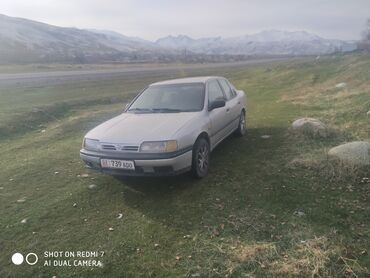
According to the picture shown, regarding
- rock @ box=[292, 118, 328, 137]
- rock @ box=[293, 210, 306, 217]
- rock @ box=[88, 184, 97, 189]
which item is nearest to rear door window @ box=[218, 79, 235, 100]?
rock @ box=[292, 118, 328, 137]

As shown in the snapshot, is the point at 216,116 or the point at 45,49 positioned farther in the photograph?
the point at 45,49

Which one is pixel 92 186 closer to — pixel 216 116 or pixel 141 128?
pixel 141 128

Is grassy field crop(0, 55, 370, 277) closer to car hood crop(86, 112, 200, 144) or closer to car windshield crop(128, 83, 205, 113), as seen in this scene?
car hood crop(86, 112, 200, 144)

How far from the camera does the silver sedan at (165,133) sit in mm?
5117

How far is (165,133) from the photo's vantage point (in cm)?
527

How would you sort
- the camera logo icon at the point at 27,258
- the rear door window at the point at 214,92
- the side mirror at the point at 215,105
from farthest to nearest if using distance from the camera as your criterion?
the rear door window at the point at 214,92, the side mirror at the point at 215,105, the camera logo icon at the point at 27,258

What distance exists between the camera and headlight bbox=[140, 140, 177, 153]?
5.09 metres

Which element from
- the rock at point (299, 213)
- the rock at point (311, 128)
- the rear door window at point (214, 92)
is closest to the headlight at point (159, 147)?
the rear door window at point (214, 92)

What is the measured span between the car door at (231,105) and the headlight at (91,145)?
116 inches

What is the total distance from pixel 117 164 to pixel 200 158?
1.40 meters

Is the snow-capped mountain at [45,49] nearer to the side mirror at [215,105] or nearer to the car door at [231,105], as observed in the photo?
the car door at [231,105]

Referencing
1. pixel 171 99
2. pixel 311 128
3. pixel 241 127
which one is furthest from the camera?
pixel 241 127

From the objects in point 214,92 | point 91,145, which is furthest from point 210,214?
point 214,92

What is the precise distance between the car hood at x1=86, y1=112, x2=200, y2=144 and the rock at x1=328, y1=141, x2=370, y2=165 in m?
2.57
